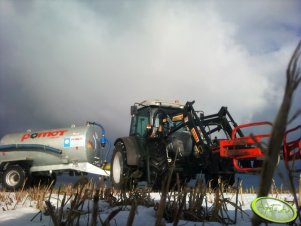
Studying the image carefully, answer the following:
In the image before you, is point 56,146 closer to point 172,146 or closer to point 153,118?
point 153,118

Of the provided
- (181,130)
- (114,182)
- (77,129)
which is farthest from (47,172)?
(181,130)

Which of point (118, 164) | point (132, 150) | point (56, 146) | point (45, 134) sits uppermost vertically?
point (45, 134)

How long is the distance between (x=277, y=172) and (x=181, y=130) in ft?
25.9

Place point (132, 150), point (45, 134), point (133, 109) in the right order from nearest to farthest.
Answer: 1. point (132, 150)
2. point (133, 109)
3. point (45, 134)

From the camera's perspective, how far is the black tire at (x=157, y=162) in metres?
7.54

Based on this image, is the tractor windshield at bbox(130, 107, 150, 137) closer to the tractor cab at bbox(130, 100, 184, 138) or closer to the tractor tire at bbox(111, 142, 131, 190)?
the tractor cab at bbox(130, 100, 184, 138)

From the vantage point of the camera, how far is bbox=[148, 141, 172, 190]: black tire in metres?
7.54

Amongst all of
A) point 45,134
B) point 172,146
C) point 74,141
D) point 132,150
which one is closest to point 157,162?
point 172,146

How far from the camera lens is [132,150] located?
27.1 ft

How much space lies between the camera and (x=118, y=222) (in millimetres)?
2129

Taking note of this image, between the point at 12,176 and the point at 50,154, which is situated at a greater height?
the point at 50,154

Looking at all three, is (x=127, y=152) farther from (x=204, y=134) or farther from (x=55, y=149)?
(x=55, y=149)

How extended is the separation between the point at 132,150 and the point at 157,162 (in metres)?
0.82

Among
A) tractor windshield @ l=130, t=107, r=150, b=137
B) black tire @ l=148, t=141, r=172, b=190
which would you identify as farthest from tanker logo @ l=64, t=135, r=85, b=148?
black tire @ l=148, t=141, r=172, b=190
